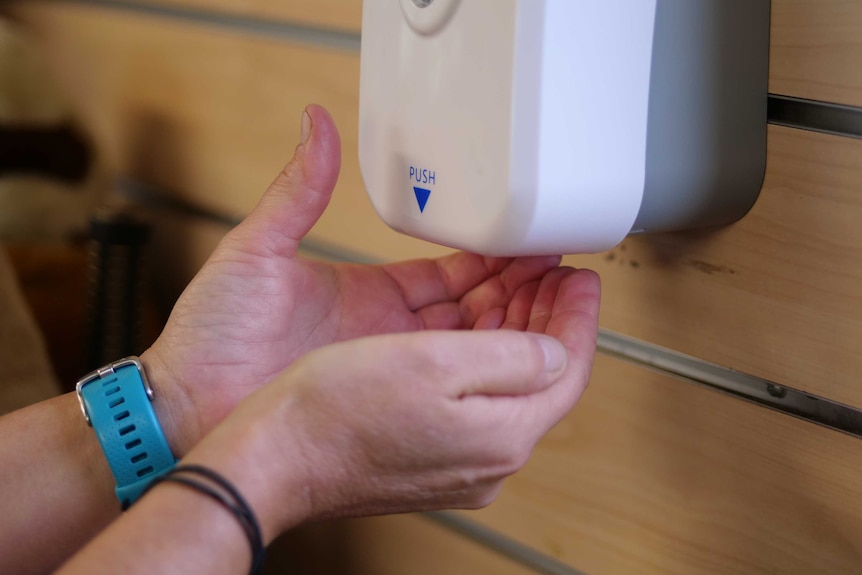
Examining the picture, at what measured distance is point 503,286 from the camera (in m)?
0.63

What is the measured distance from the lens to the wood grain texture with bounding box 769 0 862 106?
0.49 metres

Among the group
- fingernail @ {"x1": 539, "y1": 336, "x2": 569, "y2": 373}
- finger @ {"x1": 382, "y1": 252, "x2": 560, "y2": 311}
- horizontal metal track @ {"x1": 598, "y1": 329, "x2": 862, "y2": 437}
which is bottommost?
horizontal metal track @ {"x1": 598, "y1": 329, "x2": 862, "y2": 437}

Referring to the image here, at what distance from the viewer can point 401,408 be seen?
0.43 metres

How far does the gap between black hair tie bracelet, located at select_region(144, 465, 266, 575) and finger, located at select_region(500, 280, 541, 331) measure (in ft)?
0.80

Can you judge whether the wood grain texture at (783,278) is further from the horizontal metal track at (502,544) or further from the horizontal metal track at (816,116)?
the horizontal metal track at (502,544)

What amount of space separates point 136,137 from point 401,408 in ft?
3.09

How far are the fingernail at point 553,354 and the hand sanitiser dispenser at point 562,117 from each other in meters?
0.06

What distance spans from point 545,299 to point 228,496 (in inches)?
10.3

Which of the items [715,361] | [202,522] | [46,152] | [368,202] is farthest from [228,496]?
[46,152]

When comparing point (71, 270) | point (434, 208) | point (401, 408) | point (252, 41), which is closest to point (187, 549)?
point (401, 408)

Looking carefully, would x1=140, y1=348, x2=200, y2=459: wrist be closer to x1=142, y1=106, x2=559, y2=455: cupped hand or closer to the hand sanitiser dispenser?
x1=142, y1=106, x2=559, y2=455: cupped hand

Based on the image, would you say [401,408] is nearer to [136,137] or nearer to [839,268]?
[839,268]

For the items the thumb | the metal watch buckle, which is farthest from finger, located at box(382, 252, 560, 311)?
the metal watch buckle

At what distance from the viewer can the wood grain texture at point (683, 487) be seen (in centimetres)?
55
